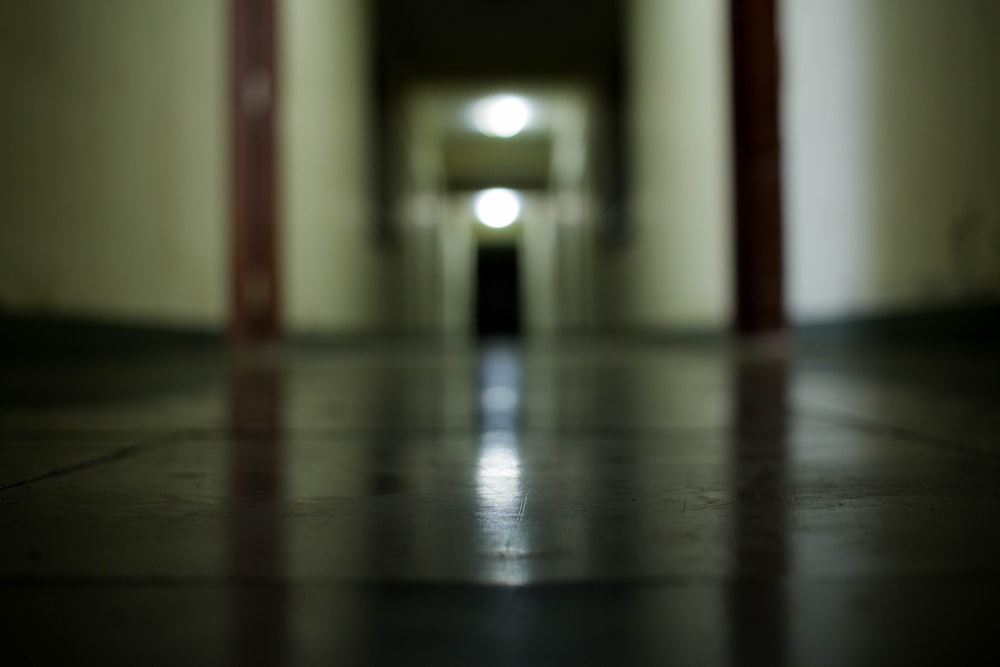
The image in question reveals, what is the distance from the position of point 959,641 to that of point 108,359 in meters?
2.82

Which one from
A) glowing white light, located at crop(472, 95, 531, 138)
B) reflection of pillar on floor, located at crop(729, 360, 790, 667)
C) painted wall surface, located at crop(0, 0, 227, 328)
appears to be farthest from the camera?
glowing white light, located at crop(472, 95, 531, 138)

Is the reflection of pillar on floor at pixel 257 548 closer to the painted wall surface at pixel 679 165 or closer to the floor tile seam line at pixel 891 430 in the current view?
the floor tile seam line at pixel 891 430

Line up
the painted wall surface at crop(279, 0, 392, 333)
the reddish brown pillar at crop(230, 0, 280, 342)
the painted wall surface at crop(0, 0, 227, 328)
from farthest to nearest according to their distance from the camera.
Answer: the painted wall surface at crop(279, 0, 392, 333), the reddish brown pillar at crop(230, 0, 280, 342), the painted wall surface at crop(0, 0, 227, 328)

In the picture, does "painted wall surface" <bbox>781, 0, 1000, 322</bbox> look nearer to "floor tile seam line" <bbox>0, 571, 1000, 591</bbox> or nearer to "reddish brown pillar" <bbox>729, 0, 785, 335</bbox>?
"reddish brown pillar" <bbox>729, 0, 785, 335</bbox>

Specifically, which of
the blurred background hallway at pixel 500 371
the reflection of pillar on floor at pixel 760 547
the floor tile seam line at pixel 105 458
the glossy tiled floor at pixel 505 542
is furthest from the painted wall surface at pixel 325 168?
the reflection of pillar on floor at pixel 760 547

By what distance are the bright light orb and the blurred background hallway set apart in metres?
8.87

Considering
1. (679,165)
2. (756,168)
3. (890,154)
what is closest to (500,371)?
(890,154)

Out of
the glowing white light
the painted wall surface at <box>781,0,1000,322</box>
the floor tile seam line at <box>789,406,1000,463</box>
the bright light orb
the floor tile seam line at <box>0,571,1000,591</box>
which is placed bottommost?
the floor tile seam line at <box>789,406,1000,463</box>

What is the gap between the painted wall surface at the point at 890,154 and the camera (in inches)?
84.7

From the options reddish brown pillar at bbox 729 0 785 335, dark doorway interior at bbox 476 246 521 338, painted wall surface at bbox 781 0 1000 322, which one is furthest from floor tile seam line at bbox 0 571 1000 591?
dark doorway interior at bbox 476 246 521 338

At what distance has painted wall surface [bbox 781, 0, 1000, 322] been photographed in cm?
215

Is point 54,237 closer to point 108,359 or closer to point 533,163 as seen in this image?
point 108,359

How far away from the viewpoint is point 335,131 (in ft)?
18.9

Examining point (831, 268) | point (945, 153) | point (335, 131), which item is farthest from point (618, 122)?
point (945, 153)
